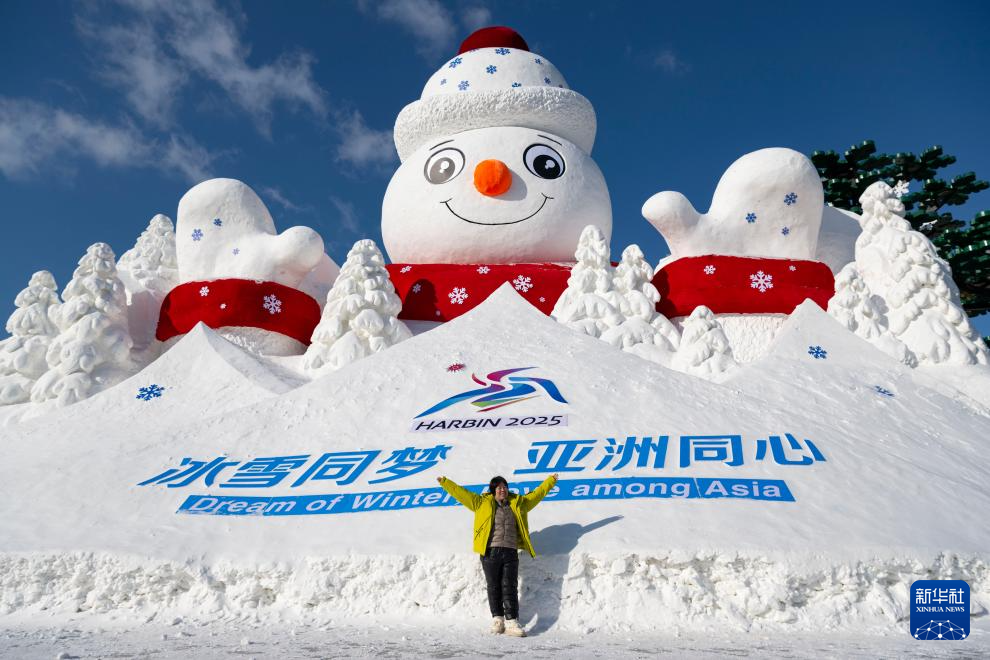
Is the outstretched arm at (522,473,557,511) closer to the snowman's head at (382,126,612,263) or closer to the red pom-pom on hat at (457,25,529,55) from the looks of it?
the snowman's head at (382,126,612,263)

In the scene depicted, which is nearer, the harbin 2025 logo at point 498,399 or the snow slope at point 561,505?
the snow slope at point 561,505

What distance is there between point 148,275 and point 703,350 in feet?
34.2

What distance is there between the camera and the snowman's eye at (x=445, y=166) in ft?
36.4

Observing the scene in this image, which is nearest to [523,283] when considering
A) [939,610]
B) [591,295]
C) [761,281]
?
[591,295]

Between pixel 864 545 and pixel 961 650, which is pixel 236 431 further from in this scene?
pixel 961 650

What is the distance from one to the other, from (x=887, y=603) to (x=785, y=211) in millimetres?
7542

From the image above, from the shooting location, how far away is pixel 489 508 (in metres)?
4.30

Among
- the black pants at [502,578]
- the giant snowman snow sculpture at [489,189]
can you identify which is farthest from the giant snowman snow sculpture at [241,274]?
the black pants at [502,578]

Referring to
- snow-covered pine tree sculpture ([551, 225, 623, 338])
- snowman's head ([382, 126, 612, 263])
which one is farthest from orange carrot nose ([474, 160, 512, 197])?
snow-covered pine tree sculpture ([551, 225, 623, 338])

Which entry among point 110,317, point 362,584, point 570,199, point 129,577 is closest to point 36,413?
point 110,317

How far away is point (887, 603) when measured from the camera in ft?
13.4

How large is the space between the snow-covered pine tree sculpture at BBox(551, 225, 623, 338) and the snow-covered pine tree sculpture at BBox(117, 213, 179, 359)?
613 cm

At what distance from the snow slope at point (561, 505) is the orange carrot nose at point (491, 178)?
154 inches

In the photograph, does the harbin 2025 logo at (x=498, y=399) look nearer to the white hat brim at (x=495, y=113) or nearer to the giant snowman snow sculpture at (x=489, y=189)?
the giant snowman snow sculpture at (x=489, y=189)
